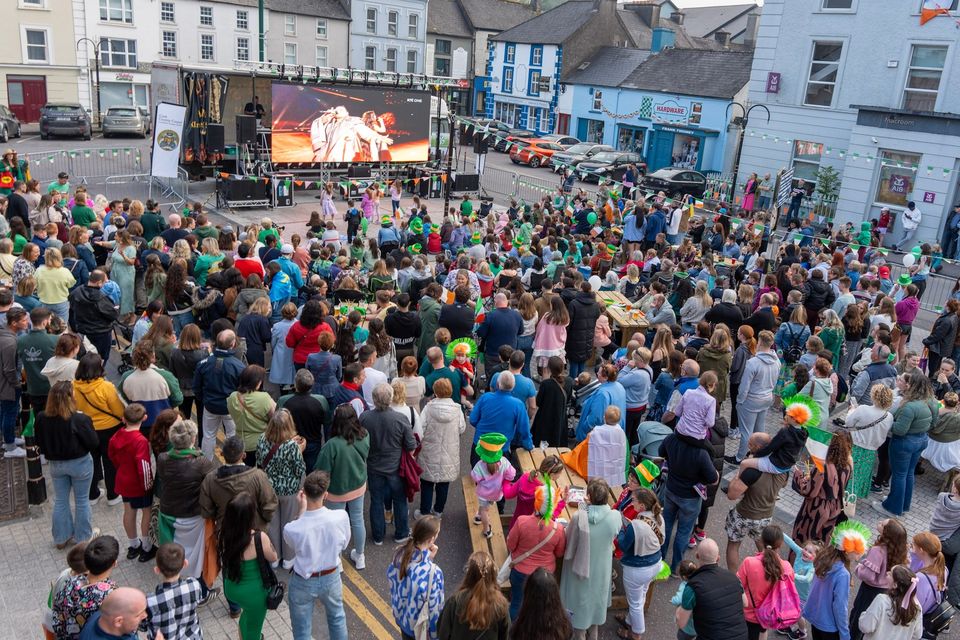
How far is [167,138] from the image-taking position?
18688 mm

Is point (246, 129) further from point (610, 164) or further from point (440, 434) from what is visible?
point (610, 164)

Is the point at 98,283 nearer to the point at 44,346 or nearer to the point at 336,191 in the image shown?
the point at 44,346

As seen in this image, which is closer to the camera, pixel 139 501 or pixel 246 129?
pixel 139 501

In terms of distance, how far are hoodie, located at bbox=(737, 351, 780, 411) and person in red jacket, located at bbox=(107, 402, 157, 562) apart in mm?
6370

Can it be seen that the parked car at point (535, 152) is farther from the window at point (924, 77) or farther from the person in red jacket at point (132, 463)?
the person in red jacket at point (132, 463)

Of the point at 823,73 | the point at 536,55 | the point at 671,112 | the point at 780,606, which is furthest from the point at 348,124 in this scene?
the point at 536,55

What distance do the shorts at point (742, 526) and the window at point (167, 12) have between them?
42161mm

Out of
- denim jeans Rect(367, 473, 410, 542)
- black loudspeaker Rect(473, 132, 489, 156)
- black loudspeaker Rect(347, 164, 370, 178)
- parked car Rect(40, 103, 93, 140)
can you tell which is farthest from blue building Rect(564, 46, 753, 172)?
denim jeans Rect(367, 473, 410, 542)

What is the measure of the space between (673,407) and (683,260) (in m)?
7.41

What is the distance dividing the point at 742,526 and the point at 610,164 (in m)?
28.5

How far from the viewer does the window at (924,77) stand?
22125 mm

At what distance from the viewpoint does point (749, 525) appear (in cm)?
644

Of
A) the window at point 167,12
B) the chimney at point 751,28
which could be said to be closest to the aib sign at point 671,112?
the chimney at point 751,28

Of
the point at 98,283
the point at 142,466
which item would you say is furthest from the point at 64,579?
the point at 98,283
